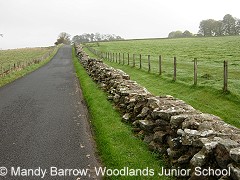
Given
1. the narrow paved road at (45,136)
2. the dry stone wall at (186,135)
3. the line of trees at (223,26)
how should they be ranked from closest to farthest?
the dry stone wall at (186,135), the narrow paved road at (45,136), the line of trees at (223,26)

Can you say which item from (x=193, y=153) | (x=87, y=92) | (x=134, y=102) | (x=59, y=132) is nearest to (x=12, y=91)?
(x=87, y=92)

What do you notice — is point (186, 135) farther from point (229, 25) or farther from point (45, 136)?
point (229, 25)

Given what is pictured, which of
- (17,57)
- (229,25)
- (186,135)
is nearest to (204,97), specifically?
(186,135)

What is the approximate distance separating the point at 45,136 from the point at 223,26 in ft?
435

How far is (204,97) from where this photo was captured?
13.4 metres

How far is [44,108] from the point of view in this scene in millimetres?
14047

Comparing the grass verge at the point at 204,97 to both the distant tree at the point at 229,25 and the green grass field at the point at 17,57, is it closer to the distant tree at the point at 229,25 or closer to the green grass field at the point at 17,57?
the green grass field at the point at 17,57

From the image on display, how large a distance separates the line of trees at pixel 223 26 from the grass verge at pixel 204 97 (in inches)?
4632

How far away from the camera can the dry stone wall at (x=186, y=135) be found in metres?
5.64

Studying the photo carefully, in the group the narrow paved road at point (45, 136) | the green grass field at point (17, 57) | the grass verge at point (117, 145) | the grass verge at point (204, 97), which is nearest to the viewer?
the grass verge at point (117, 145)

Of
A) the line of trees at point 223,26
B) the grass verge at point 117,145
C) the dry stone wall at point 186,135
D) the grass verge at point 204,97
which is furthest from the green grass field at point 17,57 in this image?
the line of trees at point 223,26

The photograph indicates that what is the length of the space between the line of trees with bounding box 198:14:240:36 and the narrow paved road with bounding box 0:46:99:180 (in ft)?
401

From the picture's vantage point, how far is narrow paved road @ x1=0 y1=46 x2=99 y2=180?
7649 millimetres

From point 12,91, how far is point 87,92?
Answer: 561cm
